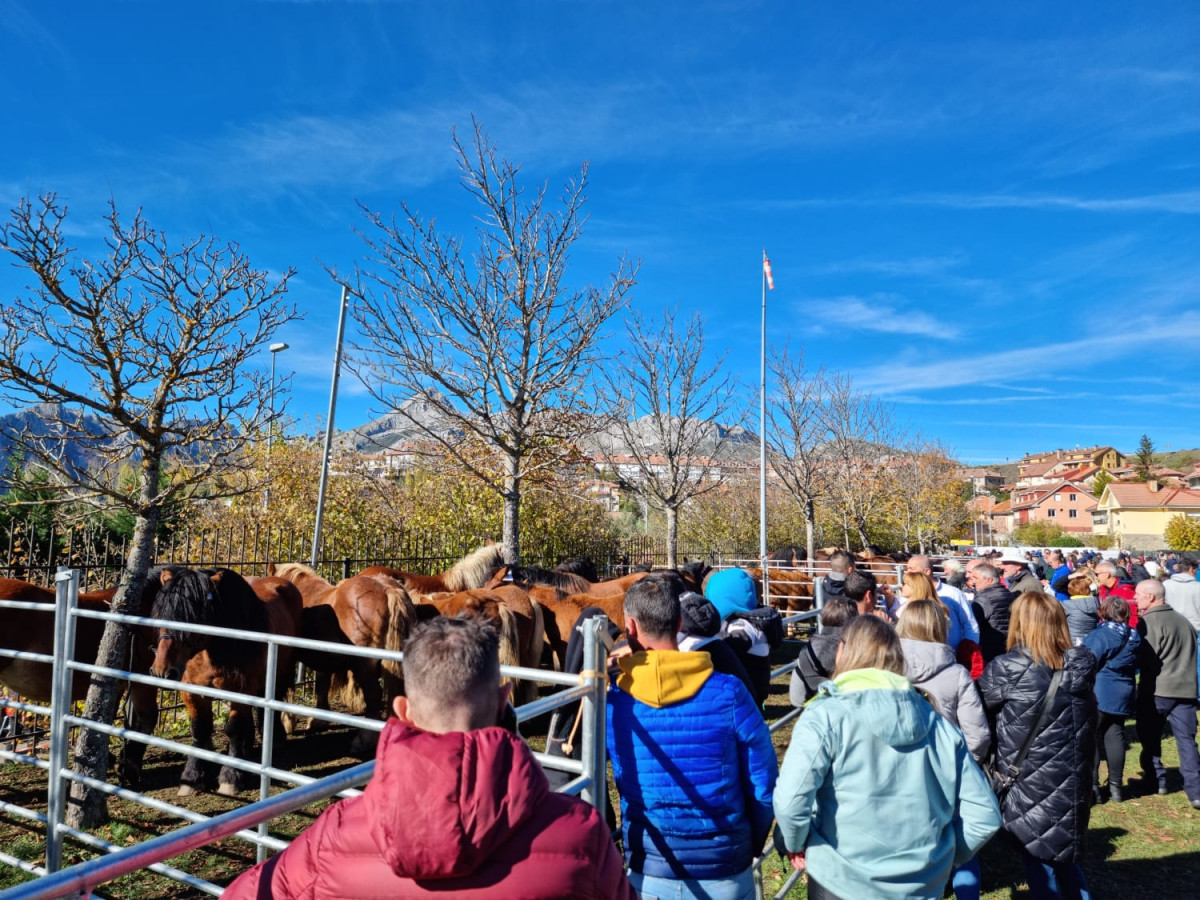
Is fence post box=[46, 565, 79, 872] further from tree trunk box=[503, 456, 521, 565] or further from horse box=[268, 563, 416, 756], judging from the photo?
tree trunk box=[503, 456, 521, 565]

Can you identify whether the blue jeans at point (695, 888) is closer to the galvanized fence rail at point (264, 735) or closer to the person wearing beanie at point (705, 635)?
the galvanized fence rail at point (264, 735)

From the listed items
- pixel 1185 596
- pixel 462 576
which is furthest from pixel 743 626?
pixel 462 576

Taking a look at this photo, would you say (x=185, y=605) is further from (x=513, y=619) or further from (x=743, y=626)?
(x=743, y=626)

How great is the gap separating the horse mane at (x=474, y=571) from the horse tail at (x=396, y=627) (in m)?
2.46

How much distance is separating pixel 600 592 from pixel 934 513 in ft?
84.8

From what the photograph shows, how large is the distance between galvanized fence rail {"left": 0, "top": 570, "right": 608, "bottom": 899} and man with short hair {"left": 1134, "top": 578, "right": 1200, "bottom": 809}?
5.62m

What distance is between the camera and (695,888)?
2.56 m

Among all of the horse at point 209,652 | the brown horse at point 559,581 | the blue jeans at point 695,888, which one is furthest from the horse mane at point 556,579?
the blue jeans at point 695,888

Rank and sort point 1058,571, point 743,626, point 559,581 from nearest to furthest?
point 743,626 → point 559,581 → point 1058,571

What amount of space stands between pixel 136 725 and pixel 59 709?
2306 mm

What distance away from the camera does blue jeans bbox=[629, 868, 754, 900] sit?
8.38ft

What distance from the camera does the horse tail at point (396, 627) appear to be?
7289mm

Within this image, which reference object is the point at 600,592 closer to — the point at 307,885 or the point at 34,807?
the point at 34,807

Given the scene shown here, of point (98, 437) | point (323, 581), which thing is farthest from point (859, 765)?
point (323, 581)
